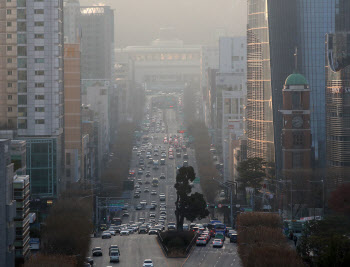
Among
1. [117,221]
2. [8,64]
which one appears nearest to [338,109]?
[117,221]

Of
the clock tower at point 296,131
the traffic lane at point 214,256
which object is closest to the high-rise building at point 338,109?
the clock tower at point 296,131

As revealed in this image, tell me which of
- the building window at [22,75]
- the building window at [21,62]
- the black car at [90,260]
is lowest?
the black car at [90,260]

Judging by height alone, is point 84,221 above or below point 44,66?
below

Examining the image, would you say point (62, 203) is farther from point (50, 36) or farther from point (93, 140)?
point (93, 140)

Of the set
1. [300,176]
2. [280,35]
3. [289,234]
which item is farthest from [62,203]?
[280,35]

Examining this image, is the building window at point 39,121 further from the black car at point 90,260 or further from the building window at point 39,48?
the black car at point 90,260

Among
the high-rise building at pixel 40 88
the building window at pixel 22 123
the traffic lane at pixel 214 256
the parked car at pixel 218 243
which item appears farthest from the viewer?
the building window at pixel 22 123

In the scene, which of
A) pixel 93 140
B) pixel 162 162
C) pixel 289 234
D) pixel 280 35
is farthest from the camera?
pixel 162 162
